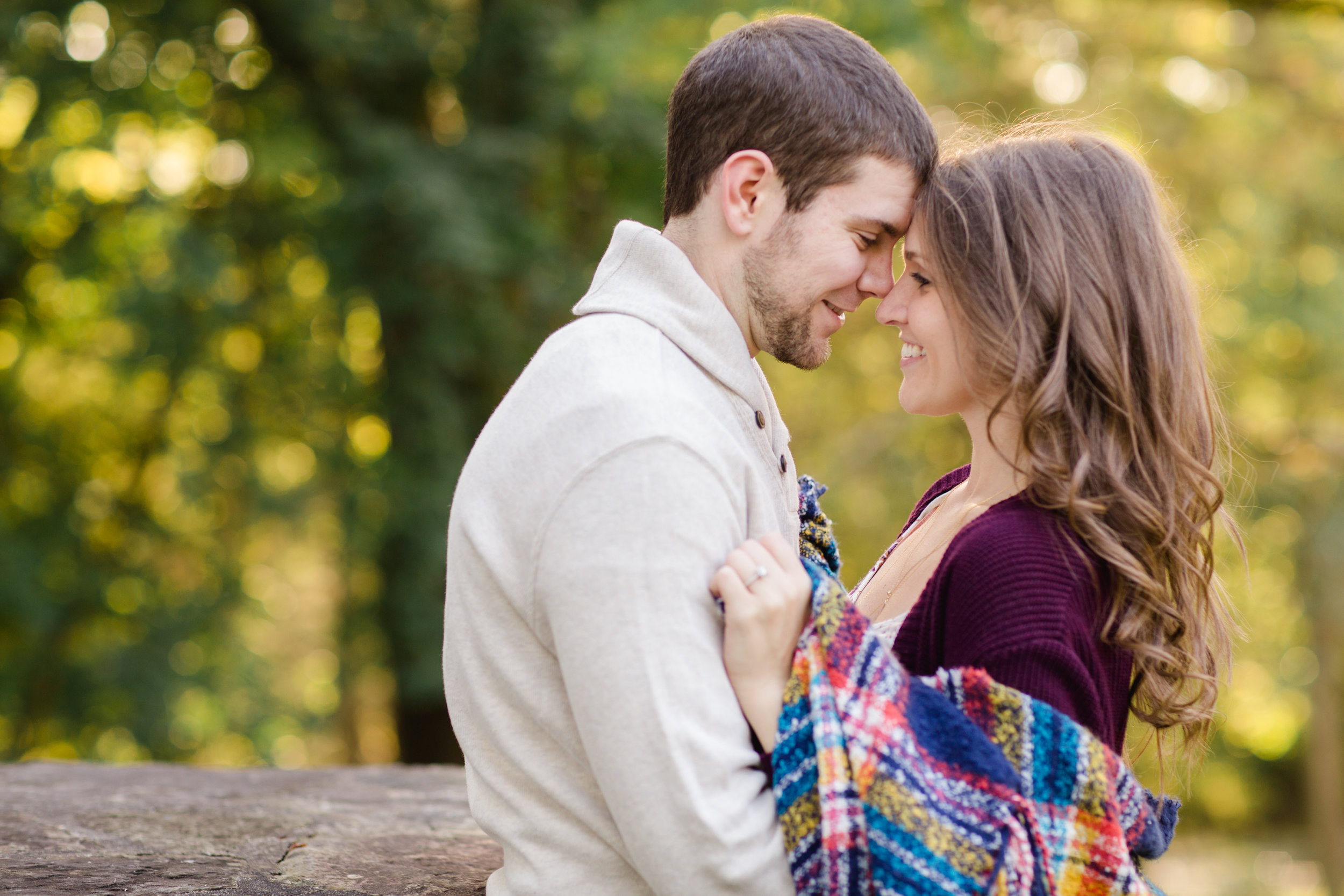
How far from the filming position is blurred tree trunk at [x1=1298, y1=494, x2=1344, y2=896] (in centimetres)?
817

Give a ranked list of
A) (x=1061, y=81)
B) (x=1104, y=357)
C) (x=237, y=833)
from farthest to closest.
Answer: (x=1061, y=81), (x=237, y=833), (x=1104, y=357)

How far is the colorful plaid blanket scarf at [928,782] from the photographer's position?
4.73ft

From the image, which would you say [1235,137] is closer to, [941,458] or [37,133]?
[941,458]

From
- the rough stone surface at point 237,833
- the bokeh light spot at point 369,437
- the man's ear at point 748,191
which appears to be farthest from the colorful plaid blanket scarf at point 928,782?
the bokeh light spot at point 369,437

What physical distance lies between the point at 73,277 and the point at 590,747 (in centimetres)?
582

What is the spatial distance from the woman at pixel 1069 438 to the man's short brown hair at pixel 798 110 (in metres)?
0.12

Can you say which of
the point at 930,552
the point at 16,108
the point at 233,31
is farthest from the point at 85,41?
the point at 930,552

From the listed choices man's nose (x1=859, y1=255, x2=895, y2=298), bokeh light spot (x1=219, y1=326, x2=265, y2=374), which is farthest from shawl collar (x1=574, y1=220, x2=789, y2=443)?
bokeh light spot (x1=219, y1=326, x2=265, y2=374)

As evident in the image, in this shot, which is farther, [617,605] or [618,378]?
[618,378]

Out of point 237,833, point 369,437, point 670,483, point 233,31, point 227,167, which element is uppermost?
point 233,31

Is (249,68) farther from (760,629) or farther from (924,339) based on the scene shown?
(760,629)

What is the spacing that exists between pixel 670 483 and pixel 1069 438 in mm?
680

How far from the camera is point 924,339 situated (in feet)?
6.39

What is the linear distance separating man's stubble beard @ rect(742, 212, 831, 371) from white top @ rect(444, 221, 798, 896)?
5.5 inches
